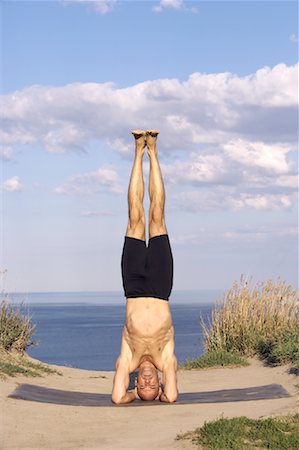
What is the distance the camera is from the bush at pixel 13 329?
453 inches

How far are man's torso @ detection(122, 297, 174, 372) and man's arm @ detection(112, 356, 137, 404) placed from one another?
8 cm

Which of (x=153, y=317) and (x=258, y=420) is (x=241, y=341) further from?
(x=258, y=420)

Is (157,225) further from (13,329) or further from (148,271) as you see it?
(13,329)

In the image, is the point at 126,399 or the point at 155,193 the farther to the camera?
the point at 155,193

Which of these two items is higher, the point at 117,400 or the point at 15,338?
the point at 15,338

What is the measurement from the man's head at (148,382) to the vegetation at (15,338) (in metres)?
2.91

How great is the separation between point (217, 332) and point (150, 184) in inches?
174

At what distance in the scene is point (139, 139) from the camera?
8.49 m

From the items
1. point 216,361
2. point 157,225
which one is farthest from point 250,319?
point 157,225

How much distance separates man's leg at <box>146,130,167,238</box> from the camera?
8.29 metres

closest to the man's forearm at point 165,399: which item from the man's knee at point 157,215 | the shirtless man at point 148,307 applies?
the shirtless man at point 148,307

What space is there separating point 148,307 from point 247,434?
7.97 ft

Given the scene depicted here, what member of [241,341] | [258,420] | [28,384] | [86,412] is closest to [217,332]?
[241,341]

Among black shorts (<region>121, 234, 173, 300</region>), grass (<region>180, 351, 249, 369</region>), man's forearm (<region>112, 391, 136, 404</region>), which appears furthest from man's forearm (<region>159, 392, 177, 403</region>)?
grass (<region>180, 351, 249, 369</region>)
